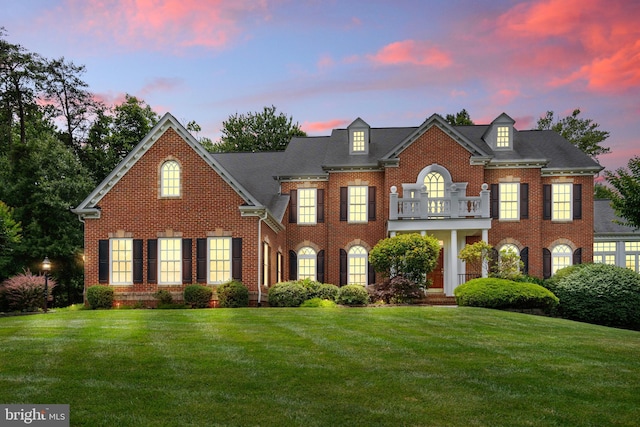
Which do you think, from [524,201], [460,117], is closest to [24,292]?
[524,201]

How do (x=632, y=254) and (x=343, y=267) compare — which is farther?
(x=632, y=254)

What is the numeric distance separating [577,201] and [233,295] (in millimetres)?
17595

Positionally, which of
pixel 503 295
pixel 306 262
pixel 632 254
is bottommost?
pixel 503 295

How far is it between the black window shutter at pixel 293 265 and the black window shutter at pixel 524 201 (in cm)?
1128

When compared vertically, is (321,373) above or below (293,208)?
below

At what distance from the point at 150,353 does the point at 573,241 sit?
2435cm

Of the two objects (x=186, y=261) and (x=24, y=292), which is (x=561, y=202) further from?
(x=24, y=292)

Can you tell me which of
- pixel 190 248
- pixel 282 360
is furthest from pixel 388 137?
pixel 282 360

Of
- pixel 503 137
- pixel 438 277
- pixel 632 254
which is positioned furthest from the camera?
pixel 632 254

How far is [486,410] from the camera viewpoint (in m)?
9.61

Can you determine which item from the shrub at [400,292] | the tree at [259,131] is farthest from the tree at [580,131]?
the shrub at [400,292]

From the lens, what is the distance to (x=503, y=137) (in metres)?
32.6

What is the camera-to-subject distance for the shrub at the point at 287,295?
26375 mm

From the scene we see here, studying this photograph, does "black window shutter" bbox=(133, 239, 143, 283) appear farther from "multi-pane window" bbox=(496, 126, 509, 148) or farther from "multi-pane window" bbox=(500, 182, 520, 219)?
"multi-pane window" bbox=(496, 126, 509, 148)
